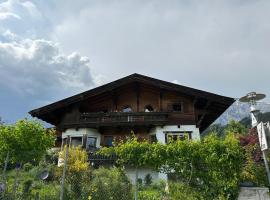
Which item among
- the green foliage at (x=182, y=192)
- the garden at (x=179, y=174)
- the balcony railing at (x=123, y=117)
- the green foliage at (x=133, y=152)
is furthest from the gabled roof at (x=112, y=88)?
the green foliage at (x=182, y=192)

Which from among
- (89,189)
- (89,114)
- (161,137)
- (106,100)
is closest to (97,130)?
(89,114)

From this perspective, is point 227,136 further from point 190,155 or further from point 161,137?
point 161,137

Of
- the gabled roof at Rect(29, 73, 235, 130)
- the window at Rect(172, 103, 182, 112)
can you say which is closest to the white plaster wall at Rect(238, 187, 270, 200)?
the gabled roof at Rect(29, 73, 235, 130)

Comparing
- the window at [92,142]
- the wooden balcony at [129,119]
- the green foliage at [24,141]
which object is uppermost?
the wooden balcony at [129,119]

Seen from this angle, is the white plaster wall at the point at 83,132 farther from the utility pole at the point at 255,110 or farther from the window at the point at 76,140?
the utility pole at the point at 255,110

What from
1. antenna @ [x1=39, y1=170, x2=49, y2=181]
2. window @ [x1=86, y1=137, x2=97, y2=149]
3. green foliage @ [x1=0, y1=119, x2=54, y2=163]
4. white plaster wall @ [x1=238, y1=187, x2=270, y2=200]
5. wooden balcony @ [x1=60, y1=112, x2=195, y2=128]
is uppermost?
wooden balcony @ [x1=60, y1=112, x2=195, y2=128]

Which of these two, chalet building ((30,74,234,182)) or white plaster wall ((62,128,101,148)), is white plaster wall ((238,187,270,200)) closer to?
chalet building ((30,74,234,182))

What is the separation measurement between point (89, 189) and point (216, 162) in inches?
Result: 154

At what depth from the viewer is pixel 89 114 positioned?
933 inches

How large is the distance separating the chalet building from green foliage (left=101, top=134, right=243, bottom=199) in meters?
12.7

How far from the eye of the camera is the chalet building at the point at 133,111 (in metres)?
22.9

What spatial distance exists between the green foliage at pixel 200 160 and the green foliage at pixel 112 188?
1.89 feet

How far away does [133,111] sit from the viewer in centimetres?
2484

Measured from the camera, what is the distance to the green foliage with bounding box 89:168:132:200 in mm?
9219
